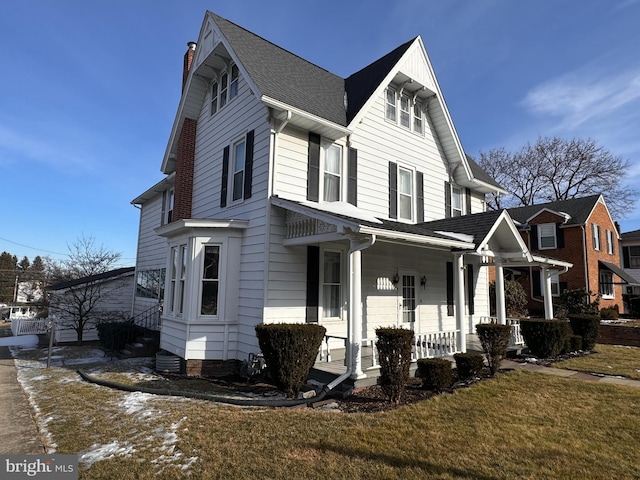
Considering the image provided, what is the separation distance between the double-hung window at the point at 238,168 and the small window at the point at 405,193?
16.4 ft

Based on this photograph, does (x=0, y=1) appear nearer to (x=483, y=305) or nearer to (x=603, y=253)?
(x=483, y=305)

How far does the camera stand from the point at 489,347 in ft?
26.9

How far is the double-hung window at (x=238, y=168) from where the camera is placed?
33.1ft

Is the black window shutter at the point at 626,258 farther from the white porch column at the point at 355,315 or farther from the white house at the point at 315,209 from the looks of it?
the white porch column at the point at 355,315

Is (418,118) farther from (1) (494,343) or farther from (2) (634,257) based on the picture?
(2) (634,257)

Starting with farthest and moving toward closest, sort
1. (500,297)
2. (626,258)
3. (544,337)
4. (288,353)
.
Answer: (626,258) < (500,297) < (544,337) < (288,353)

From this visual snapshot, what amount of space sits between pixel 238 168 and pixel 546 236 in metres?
22.0

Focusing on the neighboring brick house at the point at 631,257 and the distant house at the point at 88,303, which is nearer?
the distant house at the point at 88,303

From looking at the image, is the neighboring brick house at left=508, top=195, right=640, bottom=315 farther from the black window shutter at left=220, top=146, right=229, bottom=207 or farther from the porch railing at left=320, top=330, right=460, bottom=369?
the black window shutter at left=220, top=146, right=229, bottom=207

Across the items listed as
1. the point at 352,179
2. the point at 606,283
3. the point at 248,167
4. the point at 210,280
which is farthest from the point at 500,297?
the point at 606,283

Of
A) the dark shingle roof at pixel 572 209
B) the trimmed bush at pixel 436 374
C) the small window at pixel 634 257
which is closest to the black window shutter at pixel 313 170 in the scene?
the trimmed bush at pixel 436 374

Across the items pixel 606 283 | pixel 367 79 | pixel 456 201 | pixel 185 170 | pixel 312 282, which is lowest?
pixel 312 282

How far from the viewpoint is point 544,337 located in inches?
393

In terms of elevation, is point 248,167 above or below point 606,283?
above
